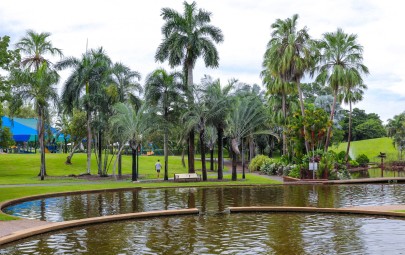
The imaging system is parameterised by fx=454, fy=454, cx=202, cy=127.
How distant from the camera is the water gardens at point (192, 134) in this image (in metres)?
13.5

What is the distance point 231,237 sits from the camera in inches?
533

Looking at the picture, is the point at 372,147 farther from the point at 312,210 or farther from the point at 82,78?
the point at 312,210

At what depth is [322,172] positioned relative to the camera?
38.4 metres

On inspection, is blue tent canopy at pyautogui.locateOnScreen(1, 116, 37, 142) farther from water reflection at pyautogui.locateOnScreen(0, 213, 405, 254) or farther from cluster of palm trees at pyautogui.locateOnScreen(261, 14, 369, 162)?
water reflection at pyautogui.locateOnScreen(0, 213, 405, 254)

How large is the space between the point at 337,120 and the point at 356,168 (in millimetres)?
30381

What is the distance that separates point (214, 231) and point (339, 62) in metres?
39.0

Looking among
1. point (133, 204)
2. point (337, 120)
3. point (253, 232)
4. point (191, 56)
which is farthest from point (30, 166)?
point (337, 120)

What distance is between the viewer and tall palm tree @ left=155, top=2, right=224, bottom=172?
134ft

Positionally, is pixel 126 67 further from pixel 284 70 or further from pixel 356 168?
pixel 356 168

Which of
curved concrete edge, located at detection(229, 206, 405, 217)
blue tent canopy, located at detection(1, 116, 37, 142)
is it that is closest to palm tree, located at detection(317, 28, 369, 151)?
curved concrete edge, located at detection(229, 206, 405, 217)

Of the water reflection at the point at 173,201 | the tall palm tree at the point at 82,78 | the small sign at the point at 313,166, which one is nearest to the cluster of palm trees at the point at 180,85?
the tall palm tree at the point at 82,78

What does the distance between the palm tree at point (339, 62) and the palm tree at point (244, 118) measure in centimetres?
1060

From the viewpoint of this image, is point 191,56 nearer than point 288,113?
Answer: Yes

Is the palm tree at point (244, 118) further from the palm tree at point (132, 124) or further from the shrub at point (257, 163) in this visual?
the shrub at point (257, 163)
